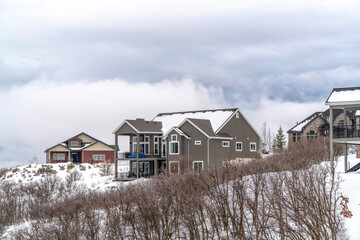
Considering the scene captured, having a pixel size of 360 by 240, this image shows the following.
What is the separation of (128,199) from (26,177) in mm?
36612

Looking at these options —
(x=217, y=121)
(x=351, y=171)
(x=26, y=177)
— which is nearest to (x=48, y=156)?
(x=26, y=177)

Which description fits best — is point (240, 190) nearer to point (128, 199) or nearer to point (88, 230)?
point (128, 199)

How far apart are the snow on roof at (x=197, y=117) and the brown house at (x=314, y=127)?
14.5 meters

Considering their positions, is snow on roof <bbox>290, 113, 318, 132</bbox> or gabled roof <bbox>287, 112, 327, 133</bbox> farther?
snow on roof <bbox>290, 113, 318, 132</bbox>

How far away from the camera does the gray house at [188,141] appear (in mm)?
53656

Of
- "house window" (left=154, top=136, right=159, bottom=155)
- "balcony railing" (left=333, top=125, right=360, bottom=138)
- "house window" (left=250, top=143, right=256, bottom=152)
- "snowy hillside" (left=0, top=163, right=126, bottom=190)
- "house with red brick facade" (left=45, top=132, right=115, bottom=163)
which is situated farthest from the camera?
"house with red brick facade" (left=45, top=132, right=115, bottom=163)

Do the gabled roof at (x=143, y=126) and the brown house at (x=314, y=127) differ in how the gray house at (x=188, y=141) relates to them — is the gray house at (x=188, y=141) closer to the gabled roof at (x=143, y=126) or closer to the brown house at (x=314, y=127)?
the gabled roof at (x=143, y=126)

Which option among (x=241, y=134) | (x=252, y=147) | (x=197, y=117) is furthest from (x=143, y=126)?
(x=252, y=147)

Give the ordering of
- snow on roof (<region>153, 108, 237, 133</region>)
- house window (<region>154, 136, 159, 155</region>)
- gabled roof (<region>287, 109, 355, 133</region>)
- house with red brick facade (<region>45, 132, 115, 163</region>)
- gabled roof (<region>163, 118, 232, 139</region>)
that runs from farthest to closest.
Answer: house with red brick facade (<region>45, 132, 115, 163</region>), gabled roof (<region>287, 109, 355, 133</region>), house window (<region>154, 136, 159, 155</region>), snow on roof (<region>153, 108, 237, 133</region>), gabled roof (<region>163, 118, 232, 139</region>)

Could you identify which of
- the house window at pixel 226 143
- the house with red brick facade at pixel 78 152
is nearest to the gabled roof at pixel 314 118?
the house window at pixel 226 143

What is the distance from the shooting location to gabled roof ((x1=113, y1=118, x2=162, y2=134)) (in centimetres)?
5593

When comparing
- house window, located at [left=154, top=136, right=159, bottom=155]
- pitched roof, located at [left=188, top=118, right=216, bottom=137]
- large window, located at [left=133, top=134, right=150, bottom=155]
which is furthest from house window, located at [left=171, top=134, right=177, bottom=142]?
large window, located at [left=133, top=134, right=150, bottom=155]

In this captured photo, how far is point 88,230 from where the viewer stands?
3462 cm

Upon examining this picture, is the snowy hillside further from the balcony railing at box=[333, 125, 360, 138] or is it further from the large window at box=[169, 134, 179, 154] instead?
the balcony railing at box=[333, 125, 360, 138]
